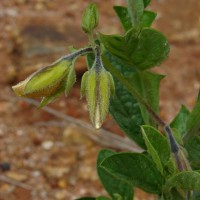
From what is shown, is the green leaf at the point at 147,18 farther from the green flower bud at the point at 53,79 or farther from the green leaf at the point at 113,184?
the green leaf at the point at 113,184

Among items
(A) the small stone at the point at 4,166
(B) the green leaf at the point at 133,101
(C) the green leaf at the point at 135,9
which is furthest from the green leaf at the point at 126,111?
(A) the small stone at the point at 4,166

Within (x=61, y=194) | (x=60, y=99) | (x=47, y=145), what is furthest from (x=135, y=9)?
(x=60, y=99)

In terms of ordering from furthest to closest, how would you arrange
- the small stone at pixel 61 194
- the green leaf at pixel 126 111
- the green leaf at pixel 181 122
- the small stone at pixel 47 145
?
the small stone at pixel 47 145
the small stone at pixel 61 194
the green leaf at pixel 181 122
the green leaf at pixel 126 111

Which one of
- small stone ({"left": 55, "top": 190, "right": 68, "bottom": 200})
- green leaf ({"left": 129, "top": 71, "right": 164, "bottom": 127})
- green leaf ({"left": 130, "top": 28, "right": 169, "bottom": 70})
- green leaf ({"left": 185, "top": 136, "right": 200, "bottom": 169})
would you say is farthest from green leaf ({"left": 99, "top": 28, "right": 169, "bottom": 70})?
small stone ({"left": 55, "top": 190, "right": 68, "bottom": 200})

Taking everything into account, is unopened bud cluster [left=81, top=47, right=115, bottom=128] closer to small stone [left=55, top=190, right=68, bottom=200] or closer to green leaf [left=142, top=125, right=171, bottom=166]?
green leaf [left=142, top=125, right=171, bottom=166]

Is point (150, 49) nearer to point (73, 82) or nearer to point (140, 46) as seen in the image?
point (140, 46)

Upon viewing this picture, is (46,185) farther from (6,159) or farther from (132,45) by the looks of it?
(132,45)

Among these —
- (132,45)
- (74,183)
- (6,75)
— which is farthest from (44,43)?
(132,45)
